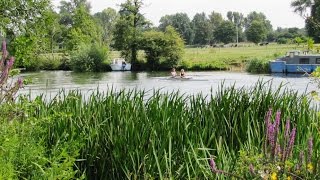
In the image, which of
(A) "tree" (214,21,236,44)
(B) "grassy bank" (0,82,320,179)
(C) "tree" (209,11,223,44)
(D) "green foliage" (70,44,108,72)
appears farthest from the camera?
(C) "tree" (209,11,223,44)

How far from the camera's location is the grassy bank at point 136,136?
428 cm

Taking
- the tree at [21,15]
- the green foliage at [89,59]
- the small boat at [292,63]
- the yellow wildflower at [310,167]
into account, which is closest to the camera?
the yellow wildflower at [310,167]

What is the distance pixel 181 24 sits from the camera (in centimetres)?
15738

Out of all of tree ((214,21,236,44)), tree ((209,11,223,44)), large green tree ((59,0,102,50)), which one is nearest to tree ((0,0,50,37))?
large green tree ((59,0,102,50))

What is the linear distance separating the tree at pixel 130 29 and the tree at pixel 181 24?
248 feet

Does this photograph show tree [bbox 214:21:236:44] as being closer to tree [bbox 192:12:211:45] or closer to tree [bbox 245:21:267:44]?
tree [bbox 192:12:211:45]

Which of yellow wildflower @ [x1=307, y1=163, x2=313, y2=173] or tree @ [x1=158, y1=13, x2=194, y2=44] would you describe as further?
Result: tree @ [x1=158, y1=13, x2=194, y2=44]

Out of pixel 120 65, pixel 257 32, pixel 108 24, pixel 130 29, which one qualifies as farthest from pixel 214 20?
pixel 120 65

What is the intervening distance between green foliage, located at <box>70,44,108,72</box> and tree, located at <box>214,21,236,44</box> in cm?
6907

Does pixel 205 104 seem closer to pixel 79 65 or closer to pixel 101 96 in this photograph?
pixel 101 96

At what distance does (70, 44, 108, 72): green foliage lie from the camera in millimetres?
67062

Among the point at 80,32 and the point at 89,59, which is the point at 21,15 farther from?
the point at 80,32

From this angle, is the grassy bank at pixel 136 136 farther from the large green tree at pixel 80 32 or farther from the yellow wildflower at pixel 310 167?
the large green tree at pixel 80 32

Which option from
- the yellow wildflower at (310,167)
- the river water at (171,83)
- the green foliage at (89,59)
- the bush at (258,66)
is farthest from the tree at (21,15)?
the green foliage at (89,59)
